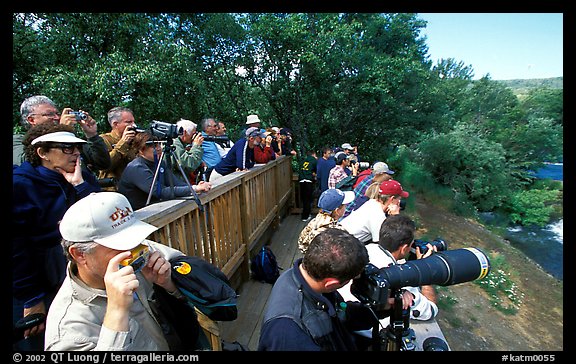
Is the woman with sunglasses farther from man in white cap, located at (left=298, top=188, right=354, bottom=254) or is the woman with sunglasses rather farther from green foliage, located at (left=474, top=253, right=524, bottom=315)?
green foliage, located at (left=474, top=253, right=524, bottom=315)

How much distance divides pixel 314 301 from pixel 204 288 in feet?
1.84

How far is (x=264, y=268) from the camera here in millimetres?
3949

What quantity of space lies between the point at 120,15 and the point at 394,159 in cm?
1235

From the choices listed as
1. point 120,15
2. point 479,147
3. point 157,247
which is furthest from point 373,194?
point 479,147

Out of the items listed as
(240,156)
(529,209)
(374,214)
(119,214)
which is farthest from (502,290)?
(529,209)

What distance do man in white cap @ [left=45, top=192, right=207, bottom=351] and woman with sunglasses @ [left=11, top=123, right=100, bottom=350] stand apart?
2.37 ft

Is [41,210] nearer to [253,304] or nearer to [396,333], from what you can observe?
[396,333]

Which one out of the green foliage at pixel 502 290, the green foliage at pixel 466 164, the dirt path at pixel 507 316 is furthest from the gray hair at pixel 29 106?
the green foliage at pixel 466 164

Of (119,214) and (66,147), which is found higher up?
(66,147)

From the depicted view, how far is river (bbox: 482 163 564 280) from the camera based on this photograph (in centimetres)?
1251

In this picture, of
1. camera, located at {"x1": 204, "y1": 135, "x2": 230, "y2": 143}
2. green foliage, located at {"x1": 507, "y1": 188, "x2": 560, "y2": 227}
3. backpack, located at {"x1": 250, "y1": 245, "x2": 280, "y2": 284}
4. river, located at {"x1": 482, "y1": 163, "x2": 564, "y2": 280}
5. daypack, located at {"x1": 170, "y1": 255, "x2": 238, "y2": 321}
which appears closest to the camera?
daypack, located at {"x1": 170, "y1": 255, "x2": 238, "y2": 321}

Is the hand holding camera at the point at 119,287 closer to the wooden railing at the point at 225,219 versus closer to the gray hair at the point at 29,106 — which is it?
the wooden railing at the point at 225,219

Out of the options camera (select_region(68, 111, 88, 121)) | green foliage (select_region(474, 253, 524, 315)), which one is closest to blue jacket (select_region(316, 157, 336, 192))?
green foliage (select_region(474, 253, 524, 315))

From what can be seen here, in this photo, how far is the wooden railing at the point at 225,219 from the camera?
7.21 feet
